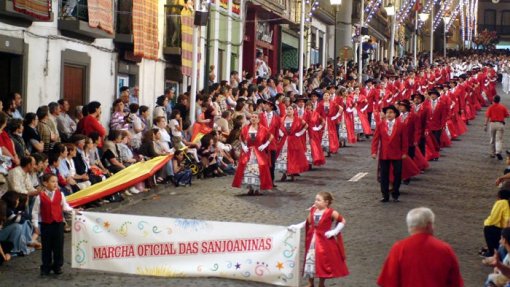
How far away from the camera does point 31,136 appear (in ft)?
62.9

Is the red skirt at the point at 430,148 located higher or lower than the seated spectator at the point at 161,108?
lower

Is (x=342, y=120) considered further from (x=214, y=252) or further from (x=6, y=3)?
(x=214, y=252)

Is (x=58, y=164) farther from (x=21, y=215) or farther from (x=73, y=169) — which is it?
(x=21, y=215)

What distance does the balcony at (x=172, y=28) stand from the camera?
3225cm

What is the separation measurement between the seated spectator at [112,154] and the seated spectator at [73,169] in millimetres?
2076

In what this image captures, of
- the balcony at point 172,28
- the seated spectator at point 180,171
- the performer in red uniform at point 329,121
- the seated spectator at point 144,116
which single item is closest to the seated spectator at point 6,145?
the seated spectator at point 180,171

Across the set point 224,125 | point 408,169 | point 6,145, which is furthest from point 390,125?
point 6,145

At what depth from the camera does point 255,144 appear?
70.3 feet

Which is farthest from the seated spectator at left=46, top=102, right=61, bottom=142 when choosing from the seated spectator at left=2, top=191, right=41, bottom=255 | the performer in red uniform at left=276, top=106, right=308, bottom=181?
the performer in red uniform at left=276, top=106, right=308, bottom=181

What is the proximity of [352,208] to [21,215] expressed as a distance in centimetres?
660

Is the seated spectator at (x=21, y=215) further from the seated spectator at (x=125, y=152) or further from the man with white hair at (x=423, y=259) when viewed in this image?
the man with white hair at (x=423, y=259)

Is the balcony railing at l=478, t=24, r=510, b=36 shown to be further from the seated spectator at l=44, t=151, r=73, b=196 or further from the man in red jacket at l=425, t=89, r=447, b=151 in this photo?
the seated spectator at l=44, t=151, r=73, b=196

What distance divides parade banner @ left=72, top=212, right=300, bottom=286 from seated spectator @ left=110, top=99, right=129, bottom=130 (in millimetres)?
10017

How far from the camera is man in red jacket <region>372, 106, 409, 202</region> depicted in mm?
21094
